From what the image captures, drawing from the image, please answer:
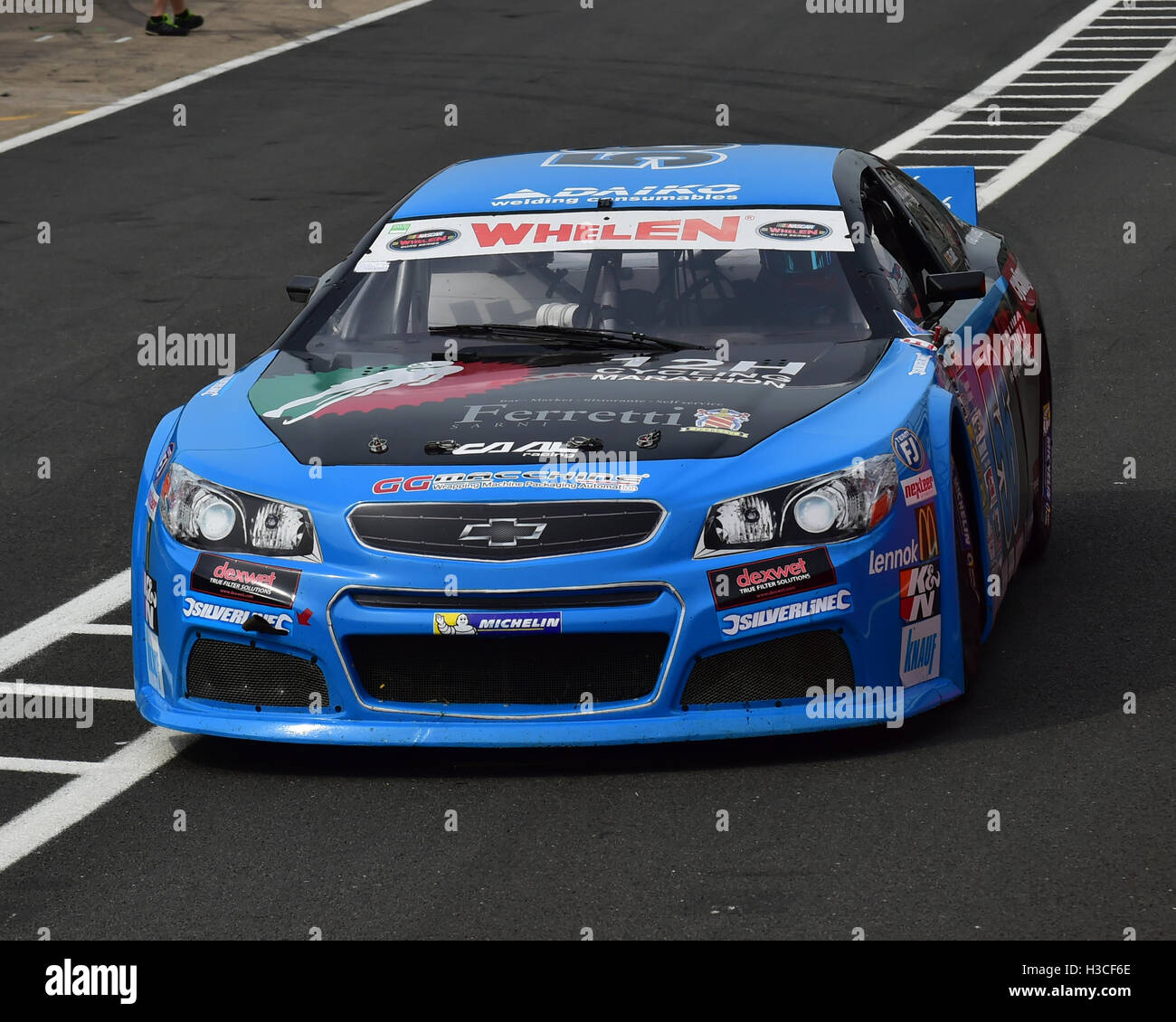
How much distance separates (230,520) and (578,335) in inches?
55.0

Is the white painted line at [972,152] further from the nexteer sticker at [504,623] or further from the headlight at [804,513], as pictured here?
the nexteer sticker at [504,623]

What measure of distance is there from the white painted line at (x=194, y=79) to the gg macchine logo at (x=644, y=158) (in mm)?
11179

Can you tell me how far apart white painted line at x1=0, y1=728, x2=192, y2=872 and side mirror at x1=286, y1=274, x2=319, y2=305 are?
177cm

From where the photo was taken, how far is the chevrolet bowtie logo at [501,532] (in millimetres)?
4988

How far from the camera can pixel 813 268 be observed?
6.27 meters

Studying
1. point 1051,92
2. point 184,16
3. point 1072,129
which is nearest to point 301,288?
point 1072,129

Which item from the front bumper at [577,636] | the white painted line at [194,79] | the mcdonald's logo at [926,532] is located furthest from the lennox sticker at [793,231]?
the white painted line at [194,79]

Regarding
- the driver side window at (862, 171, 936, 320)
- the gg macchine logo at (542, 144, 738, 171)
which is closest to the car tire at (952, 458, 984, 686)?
the driver side window at (862, 171, 936, 320)

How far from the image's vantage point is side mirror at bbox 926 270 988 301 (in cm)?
613

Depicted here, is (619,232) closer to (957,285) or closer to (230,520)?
(957,285)

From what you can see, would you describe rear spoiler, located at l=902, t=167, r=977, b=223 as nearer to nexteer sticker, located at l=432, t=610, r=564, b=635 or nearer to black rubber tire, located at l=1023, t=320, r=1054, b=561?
black rubber tire, located at l=1023, t=320, r=1054, b=561

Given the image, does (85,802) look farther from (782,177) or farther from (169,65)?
(169,65)

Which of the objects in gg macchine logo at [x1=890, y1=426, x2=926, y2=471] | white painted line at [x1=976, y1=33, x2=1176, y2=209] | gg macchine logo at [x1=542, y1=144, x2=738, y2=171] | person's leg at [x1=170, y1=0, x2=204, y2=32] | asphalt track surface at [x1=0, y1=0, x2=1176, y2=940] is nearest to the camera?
asphalt track surface at [x1=0, y1=0, x2=1176, y2=940]

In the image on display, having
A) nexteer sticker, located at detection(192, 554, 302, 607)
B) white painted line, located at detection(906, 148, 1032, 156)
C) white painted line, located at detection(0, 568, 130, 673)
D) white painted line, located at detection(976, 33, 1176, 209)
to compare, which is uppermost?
nexteer sticker, located at detection(192, 554, 302, 607)
